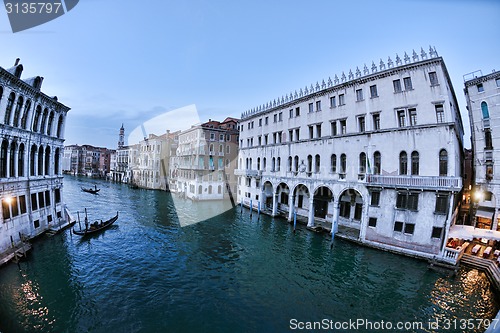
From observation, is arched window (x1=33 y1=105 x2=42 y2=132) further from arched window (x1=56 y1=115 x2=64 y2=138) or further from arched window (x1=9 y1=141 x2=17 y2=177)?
arched window (x1=56 y1=115 x2=64 y2=138)

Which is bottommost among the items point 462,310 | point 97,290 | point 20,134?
point 462,310

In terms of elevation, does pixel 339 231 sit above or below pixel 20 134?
below

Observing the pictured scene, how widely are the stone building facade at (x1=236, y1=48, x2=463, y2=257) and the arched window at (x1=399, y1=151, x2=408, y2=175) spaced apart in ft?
0.04

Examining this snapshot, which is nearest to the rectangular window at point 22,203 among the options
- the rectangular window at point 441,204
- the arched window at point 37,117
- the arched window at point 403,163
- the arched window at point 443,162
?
the arched window at point 37,117

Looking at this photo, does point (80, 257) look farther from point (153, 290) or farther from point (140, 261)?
point (153, 290)

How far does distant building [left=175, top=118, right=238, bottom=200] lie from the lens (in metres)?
40.1

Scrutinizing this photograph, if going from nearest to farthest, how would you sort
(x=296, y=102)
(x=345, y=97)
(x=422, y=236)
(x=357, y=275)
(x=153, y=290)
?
(x=153, y=290) < (x=357, y=275) < (x=422, y=236) < (x=345, y=97) < (x=296, y=102)

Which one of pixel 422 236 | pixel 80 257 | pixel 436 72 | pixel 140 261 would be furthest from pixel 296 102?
pixel 80 257

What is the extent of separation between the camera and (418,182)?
1589 cm

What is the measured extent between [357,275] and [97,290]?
13.7 metres

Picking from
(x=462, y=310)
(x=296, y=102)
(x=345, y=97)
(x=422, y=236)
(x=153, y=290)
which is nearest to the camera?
(x=462, y=310)

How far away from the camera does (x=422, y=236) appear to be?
51.7 feet

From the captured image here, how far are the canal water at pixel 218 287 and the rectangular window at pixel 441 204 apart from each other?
358cm

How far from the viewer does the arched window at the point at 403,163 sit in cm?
1694
